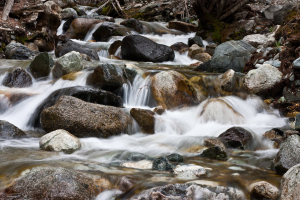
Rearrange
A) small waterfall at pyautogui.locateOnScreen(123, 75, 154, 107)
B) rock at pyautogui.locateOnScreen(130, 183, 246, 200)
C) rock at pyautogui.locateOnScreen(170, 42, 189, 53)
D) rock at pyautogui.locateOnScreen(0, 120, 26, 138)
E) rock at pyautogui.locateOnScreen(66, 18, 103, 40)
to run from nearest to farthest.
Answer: rock at pyautogui.locateOnScreen(130, 183, 246, 200) < rock at pyautogui.locateOnScreen(0, 120, 26, 138) < small waterfall at pyautogui.locateOnScreen(123, 75, 154, 107) < rock at pyautogui.locateOnScreen(170, 42, 189, 53) < rock at pyautogui.locateOnScreen(66, 18, 103, 40)

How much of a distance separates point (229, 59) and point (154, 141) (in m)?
4.91

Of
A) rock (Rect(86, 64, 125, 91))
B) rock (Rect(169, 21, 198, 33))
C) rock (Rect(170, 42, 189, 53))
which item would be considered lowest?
rock (Rect(86, 64, 125, 91))

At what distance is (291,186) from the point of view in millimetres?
2689

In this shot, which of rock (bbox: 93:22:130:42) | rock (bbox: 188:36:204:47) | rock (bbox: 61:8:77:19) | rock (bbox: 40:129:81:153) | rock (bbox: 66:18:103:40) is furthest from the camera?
rock (bbox: 61:8:77:19)

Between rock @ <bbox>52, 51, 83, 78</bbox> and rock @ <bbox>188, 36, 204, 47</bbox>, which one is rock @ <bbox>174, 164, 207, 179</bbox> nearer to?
rock @ <bbox>52, 51, 83, 78</bbox>

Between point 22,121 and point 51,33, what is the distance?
24.2 feet

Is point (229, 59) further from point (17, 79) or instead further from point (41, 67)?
point (17, 79)

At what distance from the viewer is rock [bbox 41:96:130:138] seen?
5.15 meters

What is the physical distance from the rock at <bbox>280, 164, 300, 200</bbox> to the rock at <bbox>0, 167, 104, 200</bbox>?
1874mm

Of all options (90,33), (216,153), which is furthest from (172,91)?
(90,33)

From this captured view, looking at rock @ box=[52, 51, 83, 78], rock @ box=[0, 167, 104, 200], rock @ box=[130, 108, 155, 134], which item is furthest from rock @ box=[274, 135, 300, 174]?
rock @ box=[52, 51, 83, 78]

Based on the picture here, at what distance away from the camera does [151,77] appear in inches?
287

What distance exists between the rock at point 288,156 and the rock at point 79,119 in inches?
118

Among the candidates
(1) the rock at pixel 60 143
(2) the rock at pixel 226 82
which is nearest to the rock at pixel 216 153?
(1) the rock at pixel 60 143
